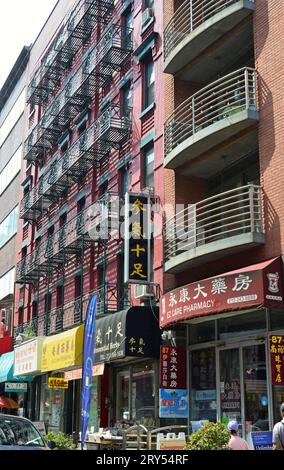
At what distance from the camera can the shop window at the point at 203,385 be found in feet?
55.0

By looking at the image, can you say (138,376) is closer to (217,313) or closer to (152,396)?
(152,396)

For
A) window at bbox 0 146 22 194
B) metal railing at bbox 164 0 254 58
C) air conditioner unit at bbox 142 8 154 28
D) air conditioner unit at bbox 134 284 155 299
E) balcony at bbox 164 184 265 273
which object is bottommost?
air conditioner unit at bbox 134 284 155 299

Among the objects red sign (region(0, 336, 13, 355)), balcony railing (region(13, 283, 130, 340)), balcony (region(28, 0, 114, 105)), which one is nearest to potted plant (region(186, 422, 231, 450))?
balcony railing (region(13, 283, 130, 340))

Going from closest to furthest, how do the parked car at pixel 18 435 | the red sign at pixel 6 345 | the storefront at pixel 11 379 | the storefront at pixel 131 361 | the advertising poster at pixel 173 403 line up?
the parked car at pixel 18 435, the advertising poster at pixel 173 403, the storefront at pixel 131 361, the storefront at pixel 11 379, the red sign at pixel 6 345

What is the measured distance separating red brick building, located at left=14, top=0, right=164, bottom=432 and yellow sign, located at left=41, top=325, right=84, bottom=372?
1.13m

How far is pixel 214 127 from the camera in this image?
16094mm

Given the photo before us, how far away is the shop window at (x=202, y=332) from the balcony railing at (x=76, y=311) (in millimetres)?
3486

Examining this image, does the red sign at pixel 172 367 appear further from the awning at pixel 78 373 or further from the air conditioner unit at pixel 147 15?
Answer: the air conditioner unit at pixel 147 15

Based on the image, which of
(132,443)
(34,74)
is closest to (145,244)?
(132,443)

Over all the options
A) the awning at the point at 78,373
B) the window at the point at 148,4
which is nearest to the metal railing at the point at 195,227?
the awning at the point at 78,373

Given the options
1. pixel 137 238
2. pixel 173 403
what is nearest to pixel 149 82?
pixel 137 238

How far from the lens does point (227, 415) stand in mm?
15906

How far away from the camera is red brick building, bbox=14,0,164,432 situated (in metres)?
21.2

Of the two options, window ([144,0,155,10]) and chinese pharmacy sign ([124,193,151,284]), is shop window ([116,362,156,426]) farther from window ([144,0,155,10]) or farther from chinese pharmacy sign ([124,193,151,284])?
window ([144,0,155,10])
